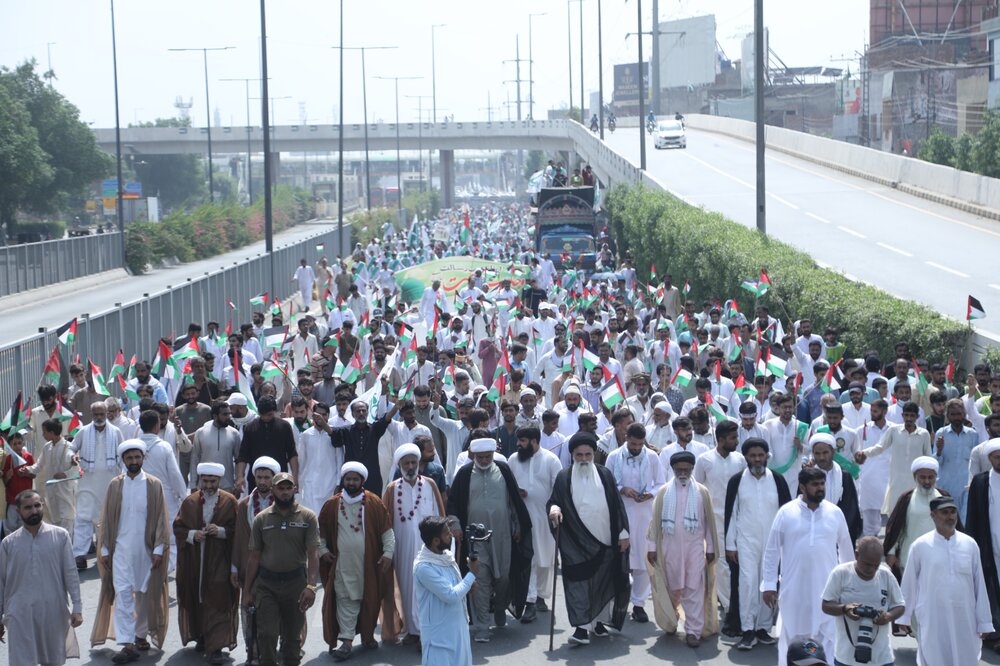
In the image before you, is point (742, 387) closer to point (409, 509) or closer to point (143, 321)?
point (409, 509)

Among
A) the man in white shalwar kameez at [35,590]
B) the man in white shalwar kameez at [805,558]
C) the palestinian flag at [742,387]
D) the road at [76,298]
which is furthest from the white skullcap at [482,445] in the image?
the road at [76,298]

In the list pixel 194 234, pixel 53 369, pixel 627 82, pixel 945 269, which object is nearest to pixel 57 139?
pixel 194 234

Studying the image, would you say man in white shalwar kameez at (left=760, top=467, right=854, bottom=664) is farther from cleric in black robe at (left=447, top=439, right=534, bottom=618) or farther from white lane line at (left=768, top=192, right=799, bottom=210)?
white lane line at (left=768, top=192, right=799, bottom=210)

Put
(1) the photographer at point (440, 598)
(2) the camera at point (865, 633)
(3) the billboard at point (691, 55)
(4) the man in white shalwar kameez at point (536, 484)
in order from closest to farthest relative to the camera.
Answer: (2) the camera at point (865, 633)
(1) the photographer at point (440, 598)
(4) the man in white shalwar kameez at point (536, 484)
(3) the billboard at point (691, 55)

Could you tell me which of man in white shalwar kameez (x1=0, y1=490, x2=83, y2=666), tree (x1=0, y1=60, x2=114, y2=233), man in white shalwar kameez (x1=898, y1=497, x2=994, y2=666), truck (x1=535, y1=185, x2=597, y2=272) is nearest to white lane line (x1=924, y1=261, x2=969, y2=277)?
truck (x1=535, y1=185, x2=597, y2=272)

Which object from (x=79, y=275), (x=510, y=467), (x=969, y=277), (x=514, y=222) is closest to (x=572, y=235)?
(x=969, y=277)

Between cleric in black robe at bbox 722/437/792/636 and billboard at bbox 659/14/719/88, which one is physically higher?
billboard at bbox 659/14/719/88

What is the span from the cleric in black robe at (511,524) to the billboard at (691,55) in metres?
118

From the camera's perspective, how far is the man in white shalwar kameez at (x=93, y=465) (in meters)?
11.3

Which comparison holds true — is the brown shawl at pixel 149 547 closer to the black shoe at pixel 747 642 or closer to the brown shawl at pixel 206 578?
the brown shawl at pixel 206 578

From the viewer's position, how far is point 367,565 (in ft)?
29.6

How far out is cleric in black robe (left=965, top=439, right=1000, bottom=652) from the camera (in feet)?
28.6

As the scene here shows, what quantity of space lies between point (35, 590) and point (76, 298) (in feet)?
103

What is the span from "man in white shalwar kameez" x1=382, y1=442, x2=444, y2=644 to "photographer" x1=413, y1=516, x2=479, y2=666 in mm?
1685
